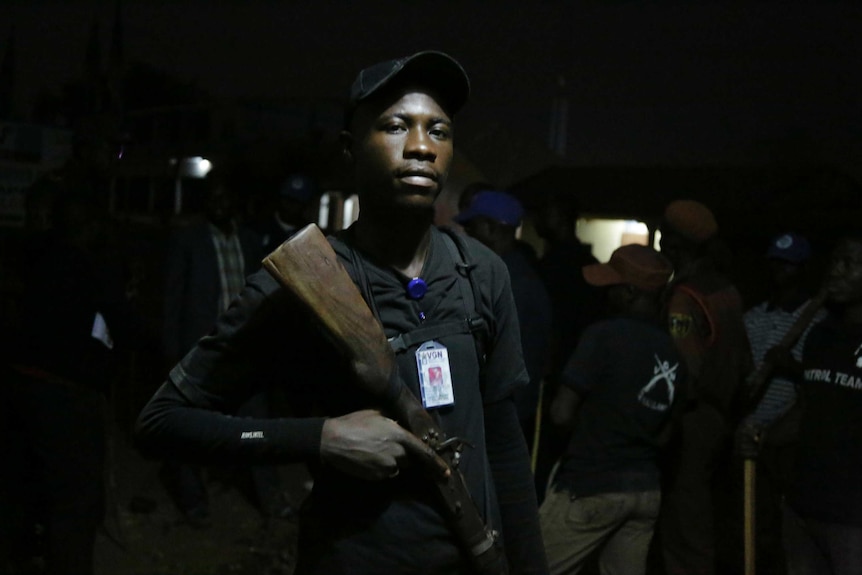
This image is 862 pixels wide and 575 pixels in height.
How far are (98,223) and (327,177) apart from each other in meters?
10.5

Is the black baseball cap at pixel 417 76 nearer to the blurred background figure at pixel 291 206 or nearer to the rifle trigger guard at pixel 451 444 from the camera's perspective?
the rifle trigger guard at pixel 451 444

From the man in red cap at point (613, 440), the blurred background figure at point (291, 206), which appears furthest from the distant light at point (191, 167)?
the man in red cap at point (613, 440)

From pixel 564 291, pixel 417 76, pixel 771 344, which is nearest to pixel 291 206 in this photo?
pixel 564 291

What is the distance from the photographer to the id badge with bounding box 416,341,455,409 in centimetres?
196

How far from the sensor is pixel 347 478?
77.0 inches

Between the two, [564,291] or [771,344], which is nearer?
[771,344]

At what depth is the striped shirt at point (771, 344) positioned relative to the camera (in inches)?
189

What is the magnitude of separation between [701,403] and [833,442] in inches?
38.6

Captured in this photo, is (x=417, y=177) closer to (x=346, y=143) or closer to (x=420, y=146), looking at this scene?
(x=420, y=146)

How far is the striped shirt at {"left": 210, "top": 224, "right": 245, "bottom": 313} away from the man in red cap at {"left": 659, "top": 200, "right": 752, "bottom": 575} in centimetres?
268

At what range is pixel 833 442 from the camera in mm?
3682

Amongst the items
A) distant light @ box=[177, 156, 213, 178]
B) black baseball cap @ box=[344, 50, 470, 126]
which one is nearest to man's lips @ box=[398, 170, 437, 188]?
black baseball cap @ box=[344, 50, 470, 126]

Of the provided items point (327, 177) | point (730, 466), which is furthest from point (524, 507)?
point (327, 177)

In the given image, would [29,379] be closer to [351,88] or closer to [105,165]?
[105,165]
